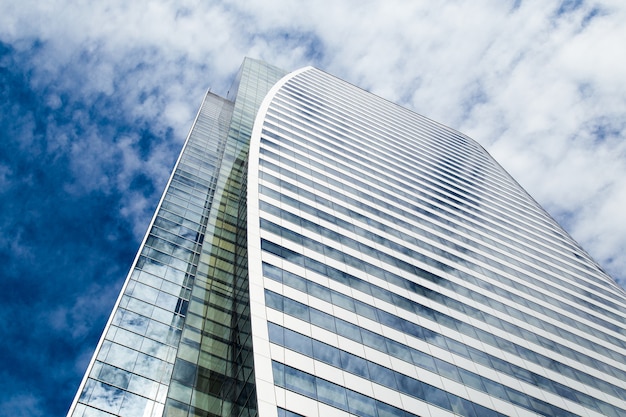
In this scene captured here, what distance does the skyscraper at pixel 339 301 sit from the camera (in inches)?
1016

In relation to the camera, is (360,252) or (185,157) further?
(185,157)

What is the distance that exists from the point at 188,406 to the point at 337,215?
2198 centimetres

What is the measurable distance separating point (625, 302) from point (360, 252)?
1525 inches

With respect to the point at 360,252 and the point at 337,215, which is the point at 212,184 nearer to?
the point at 337,215

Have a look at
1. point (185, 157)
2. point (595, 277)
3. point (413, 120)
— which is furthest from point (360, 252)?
point (413, 120)

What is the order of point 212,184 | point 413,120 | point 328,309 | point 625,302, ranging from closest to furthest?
point 328,309 → point 212,184 → point 625,302 → point 413,120

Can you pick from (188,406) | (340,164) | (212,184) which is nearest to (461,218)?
(340,164)

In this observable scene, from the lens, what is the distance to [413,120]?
98.1 m

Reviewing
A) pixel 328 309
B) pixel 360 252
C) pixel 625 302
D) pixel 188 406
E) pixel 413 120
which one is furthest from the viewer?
pixel 413 120

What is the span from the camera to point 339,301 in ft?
→ 103

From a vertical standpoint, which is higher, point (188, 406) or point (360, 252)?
point (360, 252)

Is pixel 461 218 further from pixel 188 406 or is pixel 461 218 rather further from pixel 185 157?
pixel 188 406

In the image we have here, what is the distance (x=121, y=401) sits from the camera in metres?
25.5

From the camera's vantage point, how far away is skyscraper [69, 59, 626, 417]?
2580 centimetres
